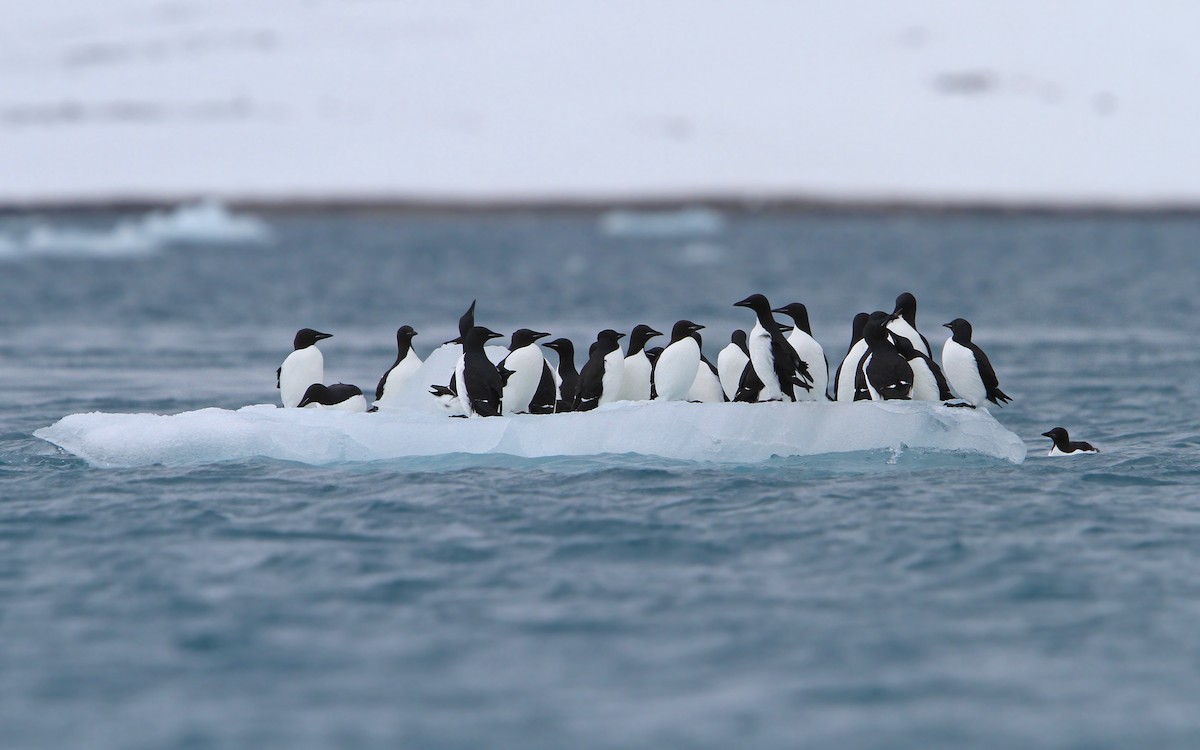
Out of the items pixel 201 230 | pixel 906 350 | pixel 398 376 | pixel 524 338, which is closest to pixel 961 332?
pixel 906 350

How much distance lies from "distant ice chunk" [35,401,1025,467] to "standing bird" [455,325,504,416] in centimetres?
26

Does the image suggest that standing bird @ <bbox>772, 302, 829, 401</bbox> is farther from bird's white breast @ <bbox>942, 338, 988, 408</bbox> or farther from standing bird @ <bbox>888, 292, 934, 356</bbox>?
bird's white breast @ <bbox>942, 338, 988, 408</bbox>

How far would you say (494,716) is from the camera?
616cm

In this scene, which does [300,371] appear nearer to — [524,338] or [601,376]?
[524,338]

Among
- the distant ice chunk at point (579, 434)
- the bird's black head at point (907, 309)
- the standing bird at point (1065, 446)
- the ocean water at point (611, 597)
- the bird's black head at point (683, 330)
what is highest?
the bird's black head at point (907, 309)

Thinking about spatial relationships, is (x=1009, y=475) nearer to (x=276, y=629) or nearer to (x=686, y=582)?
(x=686, y=582)

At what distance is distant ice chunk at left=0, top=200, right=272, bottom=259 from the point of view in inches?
2165

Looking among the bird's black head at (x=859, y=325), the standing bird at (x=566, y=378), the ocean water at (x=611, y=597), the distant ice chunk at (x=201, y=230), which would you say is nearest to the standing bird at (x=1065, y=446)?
the ocean water at (x=611, y=597)

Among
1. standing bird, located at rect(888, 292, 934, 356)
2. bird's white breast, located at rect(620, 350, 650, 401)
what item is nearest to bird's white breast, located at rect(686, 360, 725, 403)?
bird's white breast, located at rect(620, 350, 650, 401)

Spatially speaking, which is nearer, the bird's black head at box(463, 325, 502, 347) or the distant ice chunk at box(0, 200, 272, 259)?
the bird's black head at box(463, 325, 502, 347)

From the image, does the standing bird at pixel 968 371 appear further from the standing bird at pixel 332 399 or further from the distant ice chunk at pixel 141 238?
the distant ice chunk at pixel 141 238

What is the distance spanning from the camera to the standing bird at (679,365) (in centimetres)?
1173

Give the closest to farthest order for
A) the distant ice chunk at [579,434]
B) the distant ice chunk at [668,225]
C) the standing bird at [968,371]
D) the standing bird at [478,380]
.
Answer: the distant ice chunk at [579,434]
the standing bird at [968,371]
the standing bird at [478,380]
the distant ice chunk at [668,225]

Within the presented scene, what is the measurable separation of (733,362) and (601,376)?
4.01 ft
